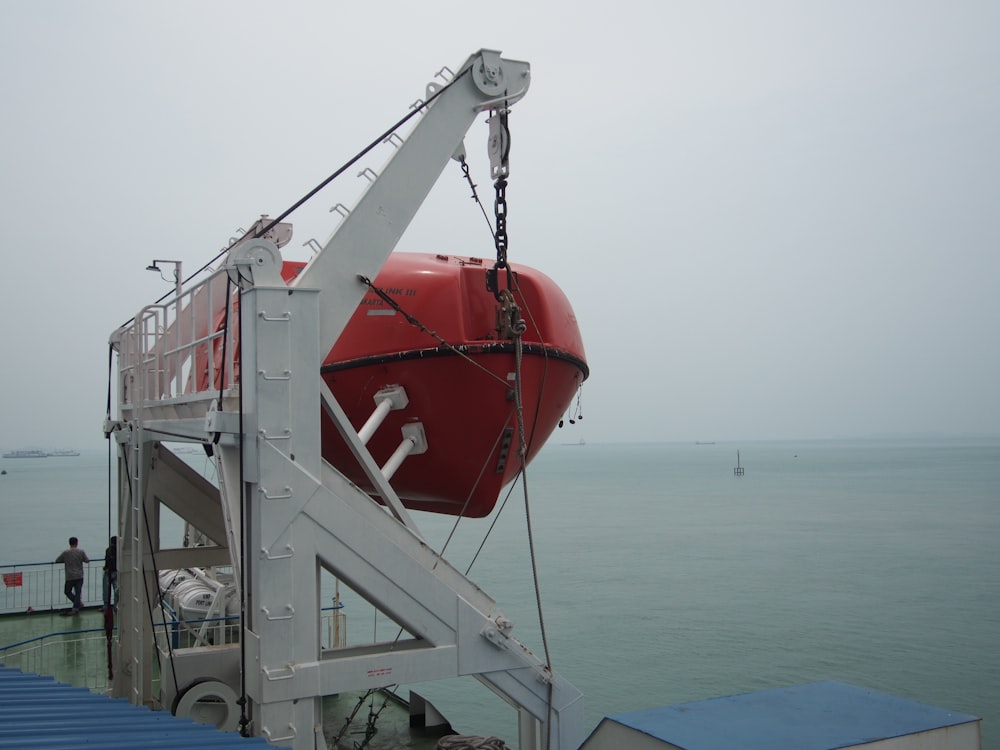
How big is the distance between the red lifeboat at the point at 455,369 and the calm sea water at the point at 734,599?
332 inches

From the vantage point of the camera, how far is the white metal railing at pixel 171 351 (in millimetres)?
6508

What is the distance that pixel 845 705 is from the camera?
5.14 m

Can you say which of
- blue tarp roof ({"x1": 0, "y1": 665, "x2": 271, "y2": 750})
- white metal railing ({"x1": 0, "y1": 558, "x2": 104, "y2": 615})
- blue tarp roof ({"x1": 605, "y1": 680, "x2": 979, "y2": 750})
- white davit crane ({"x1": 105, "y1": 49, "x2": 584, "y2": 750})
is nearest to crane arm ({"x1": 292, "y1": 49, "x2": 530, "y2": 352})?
white davit crane ({"x1": 105, "y1": 49, "x2": 584, "y2": 750})

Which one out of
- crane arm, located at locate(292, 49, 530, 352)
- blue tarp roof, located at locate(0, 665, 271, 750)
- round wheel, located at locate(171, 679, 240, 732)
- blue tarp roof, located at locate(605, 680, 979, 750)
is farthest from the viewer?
round wheel, located at locate(171, 679, 240, 732)

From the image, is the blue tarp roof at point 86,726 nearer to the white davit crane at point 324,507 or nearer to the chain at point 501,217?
the white davit crane at point 324,507

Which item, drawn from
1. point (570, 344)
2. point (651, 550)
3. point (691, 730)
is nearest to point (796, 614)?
point (651, 550)

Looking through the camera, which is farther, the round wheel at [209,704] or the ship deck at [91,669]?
the ship deck at [91,669]

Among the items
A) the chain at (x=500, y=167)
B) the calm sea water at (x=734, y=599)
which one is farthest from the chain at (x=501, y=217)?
the calm sea water at (x=734, y=599)

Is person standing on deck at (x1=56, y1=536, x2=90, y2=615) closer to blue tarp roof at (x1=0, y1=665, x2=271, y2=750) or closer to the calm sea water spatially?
the calm sea water

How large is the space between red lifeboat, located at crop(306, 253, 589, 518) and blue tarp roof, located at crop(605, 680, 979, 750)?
252cm

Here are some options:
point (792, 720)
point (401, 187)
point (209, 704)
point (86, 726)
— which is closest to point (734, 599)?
point (209, 704)

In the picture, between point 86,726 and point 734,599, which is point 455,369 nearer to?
point 86,726

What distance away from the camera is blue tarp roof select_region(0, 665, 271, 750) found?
3.63 metres

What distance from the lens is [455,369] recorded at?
655cm
